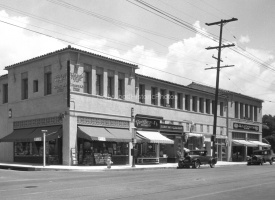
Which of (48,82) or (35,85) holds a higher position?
(48,82)

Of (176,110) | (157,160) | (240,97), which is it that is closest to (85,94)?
(157,160)

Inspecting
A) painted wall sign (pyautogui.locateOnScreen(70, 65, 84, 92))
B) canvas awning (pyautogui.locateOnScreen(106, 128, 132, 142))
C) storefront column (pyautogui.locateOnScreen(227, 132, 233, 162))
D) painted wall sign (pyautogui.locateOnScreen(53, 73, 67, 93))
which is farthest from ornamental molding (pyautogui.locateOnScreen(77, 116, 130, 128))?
storefront column (pyautogui.locateOnScreen(227, 132, 233, 162))

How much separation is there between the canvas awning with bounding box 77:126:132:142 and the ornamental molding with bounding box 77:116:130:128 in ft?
1.40

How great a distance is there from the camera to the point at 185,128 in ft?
148

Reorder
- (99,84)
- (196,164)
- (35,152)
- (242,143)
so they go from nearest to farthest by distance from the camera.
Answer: (196,164), (35,152), (99,84), (242,143)

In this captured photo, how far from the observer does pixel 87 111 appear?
33.3 metres

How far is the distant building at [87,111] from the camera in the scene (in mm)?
32562

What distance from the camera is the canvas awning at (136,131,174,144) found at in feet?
122

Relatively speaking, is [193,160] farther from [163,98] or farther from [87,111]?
[163,98]

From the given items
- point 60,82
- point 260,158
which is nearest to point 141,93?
point 60,82

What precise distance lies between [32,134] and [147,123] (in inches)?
449

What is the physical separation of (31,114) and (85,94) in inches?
233

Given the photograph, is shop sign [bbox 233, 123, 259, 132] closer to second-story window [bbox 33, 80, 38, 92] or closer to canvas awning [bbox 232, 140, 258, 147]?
canvas awning [bbox 232, 140, 258, 147]

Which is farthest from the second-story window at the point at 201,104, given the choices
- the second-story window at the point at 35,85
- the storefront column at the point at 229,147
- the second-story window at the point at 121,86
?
the second-story window at the point at 35,85
